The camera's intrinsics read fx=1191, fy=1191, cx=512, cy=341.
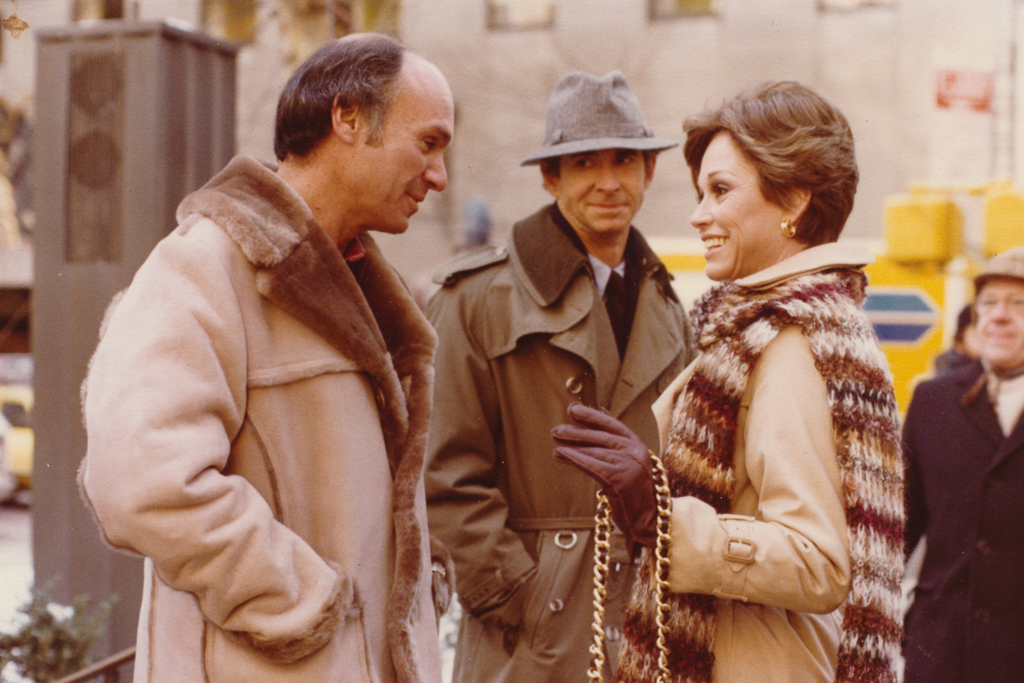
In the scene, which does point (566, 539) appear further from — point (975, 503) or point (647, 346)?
point (975, 503)

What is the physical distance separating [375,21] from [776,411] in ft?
47.9

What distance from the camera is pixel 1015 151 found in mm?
14516

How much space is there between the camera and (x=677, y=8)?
18156 mm

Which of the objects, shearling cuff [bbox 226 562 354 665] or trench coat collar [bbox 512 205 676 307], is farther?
trench coat collar [bbox 512 205 676 307]

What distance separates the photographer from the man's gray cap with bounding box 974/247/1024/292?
480 centimetres

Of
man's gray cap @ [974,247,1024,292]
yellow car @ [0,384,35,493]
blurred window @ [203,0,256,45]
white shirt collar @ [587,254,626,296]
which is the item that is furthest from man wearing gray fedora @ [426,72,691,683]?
blurred window @ [203,0,256,45]

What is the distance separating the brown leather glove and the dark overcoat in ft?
8.54

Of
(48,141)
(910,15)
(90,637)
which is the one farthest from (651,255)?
(910,15)

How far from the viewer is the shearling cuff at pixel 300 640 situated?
2.11 m

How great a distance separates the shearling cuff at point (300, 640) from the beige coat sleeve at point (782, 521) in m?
0.66

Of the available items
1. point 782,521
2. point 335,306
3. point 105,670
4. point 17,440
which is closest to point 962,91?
point 105,670

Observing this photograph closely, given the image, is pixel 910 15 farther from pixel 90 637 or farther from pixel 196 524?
pixel 196 524

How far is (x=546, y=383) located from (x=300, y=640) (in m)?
1.72

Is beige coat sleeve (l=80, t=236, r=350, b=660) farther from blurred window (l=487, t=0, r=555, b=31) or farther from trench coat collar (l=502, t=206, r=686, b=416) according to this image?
blurred window (l=487, t=0, r=555, b=31)
